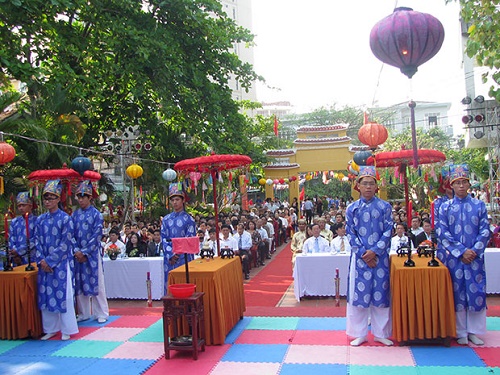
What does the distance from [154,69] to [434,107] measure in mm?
44100

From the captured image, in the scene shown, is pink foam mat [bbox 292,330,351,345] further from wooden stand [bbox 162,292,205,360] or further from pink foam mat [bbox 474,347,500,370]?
pink foam mat [bbox 474,347,500,370]

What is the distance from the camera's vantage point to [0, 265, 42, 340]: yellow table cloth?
607 centimetres

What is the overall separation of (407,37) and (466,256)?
7.42ft

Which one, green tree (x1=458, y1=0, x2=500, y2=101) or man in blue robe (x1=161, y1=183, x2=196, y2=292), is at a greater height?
green tree (x1=458, y1=0, x2=500, y2=101)

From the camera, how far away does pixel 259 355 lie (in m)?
5.15

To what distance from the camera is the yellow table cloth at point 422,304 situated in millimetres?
5051

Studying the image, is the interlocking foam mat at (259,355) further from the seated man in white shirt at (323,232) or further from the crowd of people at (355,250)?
the seated man in white shirt at (323,232)

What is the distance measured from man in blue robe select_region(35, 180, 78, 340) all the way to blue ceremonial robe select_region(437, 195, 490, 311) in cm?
426

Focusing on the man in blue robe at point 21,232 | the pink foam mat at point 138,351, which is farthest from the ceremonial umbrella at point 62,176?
the pink foam mat at point 138,351

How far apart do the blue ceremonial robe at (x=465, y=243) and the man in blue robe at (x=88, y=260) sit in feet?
14.1

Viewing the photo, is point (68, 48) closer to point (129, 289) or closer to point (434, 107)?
point (129, 289)

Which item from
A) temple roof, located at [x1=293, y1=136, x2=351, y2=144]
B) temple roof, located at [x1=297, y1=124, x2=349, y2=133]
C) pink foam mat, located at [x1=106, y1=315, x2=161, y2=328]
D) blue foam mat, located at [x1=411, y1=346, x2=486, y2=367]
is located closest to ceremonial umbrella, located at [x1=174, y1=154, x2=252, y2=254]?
pink foam mat, located at [x1=106, y1=315, x2=161, y2=328]

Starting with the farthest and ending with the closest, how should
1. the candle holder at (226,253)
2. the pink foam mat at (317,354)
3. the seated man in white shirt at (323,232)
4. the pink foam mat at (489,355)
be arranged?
the seated man in white shirt at (323,232)
the candle holder at (226,253)
the pink foam mat at (317,354)
the pink foam mat at (489,355)

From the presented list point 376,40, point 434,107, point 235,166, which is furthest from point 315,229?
point 434,107
